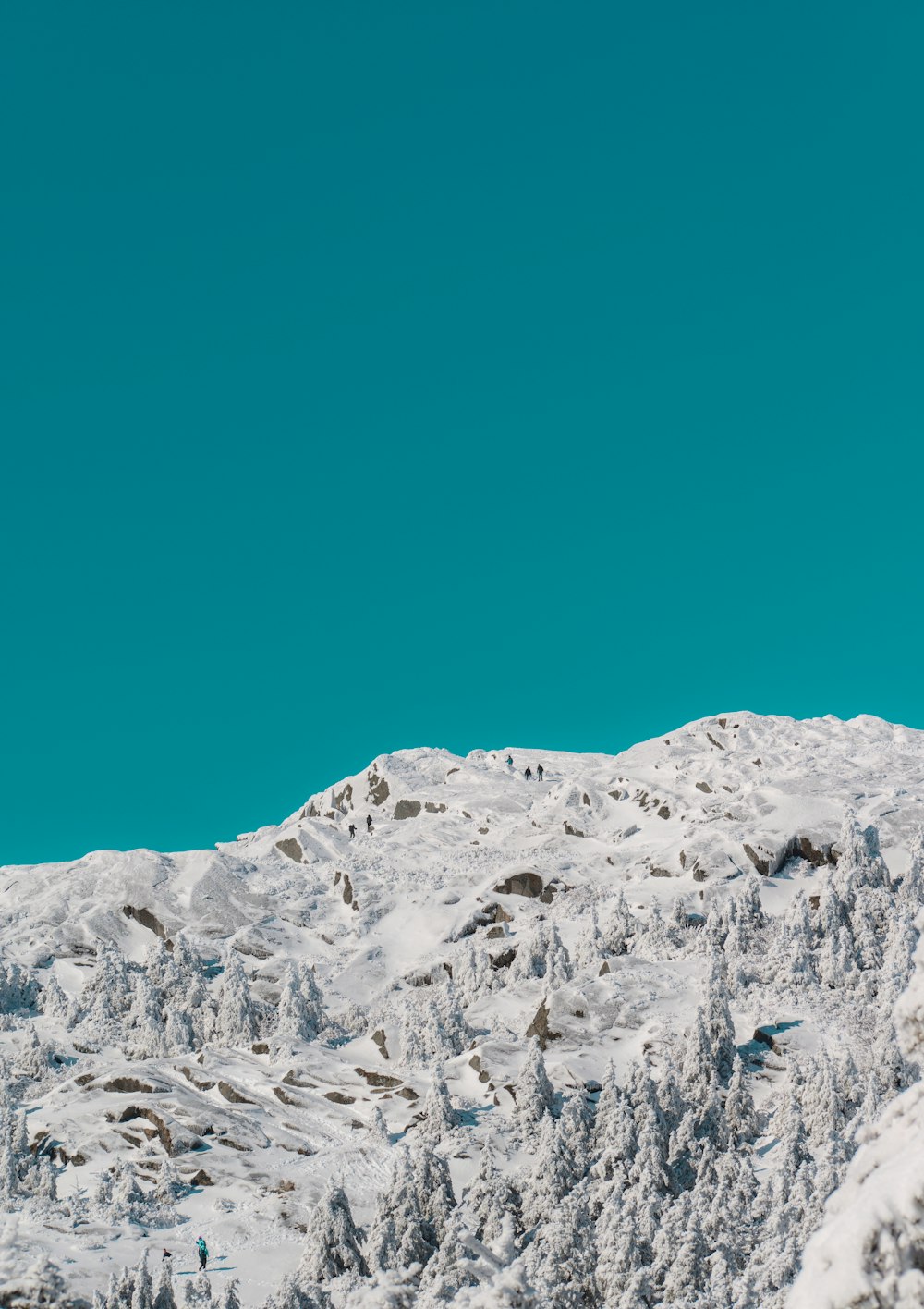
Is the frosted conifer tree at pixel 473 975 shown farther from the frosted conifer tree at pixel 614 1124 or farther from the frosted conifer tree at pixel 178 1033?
the frosted conifer tree at pixel 614 1124

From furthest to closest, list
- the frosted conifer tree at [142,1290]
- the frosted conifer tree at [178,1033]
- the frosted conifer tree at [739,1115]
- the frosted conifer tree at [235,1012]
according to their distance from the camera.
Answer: the frosted conifer tree at [235,1012] < the frosted conifer tree at [178,1033] < the frosted conifer tree at [739,1115] < the frosted conifer tree at [142,1290]

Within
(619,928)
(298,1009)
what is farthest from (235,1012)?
(619,928)

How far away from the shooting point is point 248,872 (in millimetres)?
185125

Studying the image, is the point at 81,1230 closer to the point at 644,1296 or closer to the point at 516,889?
the point at 644,1296

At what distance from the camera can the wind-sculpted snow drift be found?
57719mm

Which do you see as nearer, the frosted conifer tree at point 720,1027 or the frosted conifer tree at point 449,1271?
the frosted conifer tree at point 449,1271

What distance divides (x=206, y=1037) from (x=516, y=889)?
50113mm

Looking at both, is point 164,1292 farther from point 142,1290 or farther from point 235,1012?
point 235,1012

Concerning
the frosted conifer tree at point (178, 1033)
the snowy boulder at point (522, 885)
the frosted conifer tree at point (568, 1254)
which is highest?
the snowy boulder at point (522, 885)

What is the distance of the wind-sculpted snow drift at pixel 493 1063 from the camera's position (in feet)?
189

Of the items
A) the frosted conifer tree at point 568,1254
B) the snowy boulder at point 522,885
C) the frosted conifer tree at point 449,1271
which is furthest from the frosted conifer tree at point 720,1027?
the snowy boulder at point 522,885

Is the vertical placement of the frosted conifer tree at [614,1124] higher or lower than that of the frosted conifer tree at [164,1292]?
higher

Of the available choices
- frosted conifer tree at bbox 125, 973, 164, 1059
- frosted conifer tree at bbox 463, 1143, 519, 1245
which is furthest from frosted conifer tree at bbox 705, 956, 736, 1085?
frosted conifer tree at bbox 125, 973, 164, 1059

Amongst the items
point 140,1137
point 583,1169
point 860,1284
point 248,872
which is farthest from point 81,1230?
point 248,872
